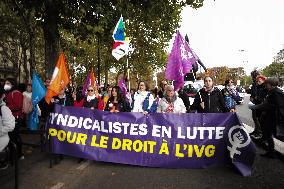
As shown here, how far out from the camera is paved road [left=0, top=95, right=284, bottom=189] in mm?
5765

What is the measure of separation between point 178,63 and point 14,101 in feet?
16.5

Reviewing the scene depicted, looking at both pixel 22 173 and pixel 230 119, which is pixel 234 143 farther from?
pixel 22 173

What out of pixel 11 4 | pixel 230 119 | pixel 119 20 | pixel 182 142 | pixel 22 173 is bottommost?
pixel 22 173

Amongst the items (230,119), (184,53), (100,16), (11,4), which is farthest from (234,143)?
(11,4)

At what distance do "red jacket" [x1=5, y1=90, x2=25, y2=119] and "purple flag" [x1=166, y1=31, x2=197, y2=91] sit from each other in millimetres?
4597

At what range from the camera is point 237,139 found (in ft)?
21.5

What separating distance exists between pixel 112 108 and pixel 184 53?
2.86m

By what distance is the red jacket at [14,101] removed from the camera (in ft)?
32.0

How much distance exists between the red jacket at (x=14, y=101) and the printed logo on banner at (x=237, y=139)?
243 inches

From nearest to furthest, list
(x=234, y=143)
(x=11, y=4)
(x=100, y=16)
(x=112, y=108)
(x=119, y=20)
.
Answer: (x=234, y=143) → (x=112, y=108) → (x=119, y=20) → (x=100, y=16) → (x=11, y=4)

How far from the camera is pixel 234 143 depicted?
6.56 m

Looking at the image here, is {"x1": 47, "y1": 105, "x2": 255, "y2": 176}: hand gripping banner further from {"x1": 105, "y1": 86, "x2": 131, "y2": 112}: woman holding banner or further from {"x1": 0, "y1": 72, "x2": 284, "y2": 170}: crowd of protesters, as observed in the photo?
{"x1": 105, "y1": 86, "x2": 131, "y2": 112}: woman holding banner

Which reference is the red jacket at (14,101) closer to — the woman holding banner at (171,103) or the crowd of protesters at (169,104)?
the crowd of protesters at (169,104)

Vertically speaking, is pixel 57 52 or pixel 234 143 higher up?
pixel 57 52
